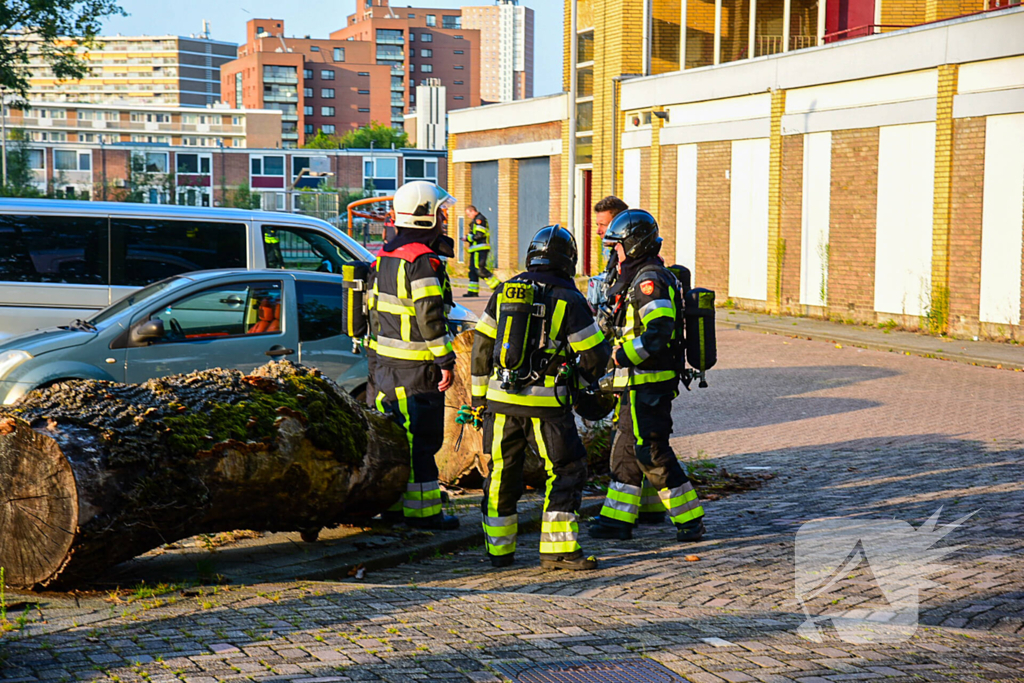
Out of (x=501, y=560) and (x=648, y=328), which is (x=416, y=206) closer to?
(x=648, y=328)

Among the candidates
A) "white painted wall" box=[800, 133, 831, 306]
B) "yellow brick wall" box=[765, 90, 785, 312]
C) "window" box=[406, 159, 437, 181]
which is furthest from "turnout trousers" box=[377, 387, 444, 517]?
"window" box=[406, 159, 437, 181]

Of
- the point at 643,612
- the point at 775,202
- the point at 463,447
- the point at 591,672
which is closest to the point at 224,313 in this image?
the point at 463,447

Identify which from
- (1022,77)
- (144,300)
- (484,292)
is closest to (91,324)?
(144,300)

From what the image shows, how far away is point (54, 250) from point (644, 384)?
6761 mm

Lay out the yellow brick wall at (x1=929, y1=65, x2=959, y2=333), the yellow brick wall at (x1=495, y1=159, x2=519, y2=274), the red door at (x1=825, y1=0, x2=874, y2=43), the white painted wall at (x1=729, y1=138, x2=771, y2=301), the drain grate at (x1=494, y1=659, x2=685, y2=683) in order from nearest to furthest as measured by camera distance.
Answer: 1. the drain grate at (x1=494, y1=659, x2=685, y2=683)
2. the yellow brick wall at (x1=929, y1=65, x2=959, y2=333)
3. the white painted wall at (x1=729, y1=138, x2=771, y2=301)
4. the red door at (x1=825, y1=0, x2=874, y2=43)
5. the yellow brick wall at (x1=495, y1=159, x2=519, y2=274)

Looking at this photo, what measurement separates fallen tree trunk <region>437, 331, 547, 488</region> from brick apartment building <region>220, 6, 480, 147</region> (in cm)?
12978

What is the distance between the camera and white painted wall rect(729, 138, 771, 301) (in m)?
24.7

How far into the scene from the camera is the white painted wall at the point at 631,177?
30069 mm

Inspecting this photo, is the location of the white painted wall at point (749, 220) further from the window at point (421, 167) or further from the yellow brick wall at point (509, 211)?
the window at point (421, 167)

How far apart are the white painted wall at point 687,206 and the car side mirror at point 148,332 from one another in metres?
19.7

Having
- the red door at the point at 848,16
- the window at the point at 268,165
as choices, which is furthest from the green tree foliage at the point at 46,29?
the window at the point at 268,165

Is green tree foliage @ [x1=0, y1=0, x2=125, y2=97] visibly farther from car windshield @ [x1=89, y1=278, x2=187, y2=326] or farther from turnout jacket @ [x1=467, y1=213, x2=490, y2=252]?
car windshield @ [x1=89, y1=278, x2=187, y2=326]

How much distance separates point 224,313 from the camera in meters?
8.81

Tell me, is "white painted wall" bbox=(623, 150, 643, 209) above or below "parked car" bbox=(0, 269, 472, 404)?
above
